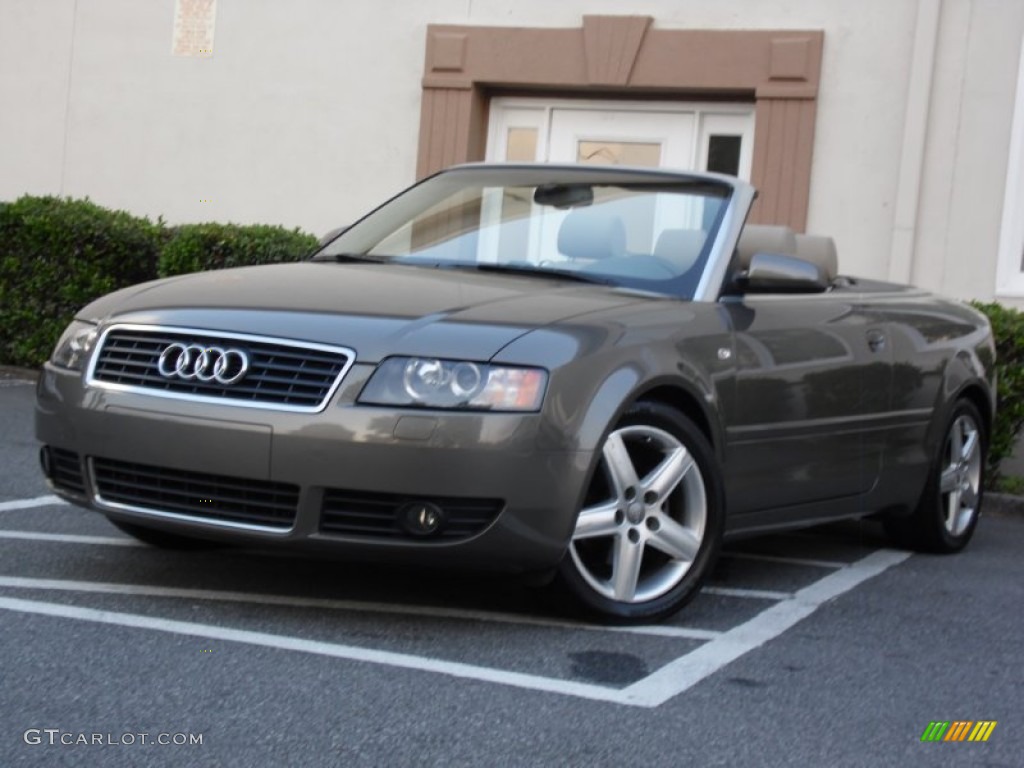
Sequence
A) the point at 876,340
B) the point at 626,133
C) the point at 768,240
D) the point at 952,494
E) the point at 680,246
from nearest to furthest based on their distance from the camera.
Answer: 1. the point at 680,246
2. the point at 876,340
3. the point at 768,240
4. the point at 952,494
5. the point at 626,133

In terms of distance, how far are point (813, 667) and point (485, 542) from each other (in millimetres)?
985

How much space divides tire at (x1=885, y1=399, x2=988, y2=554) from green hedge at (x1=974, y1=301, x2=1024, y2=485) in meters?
1.86

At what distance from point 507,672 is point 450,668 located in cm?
15

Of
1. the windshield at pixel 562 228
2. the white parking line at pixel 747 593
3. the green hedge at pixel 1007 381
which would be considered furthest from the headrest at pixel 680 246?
the green hedge at pixel 1007 381

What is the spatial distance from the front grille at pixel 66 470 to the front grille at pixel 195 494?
0.08m

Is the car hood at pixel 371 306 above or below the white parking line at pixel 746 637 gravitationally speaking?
above

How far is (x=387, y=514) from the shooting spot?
4.71 m

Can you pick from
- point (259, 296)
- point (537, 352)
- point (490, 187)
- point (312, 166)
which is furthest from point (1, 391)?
point (537, 352)

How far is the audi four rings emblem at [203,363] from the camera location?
482 centimetres

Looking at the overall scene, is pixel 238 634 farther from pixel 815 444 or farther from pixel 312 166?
pixel 312 166

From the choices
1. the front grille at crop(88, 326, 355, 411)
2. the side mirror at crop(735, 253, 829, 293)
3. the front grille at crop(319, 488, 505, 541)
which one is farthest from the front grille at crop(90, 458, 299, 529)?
the side mirror at crop(735, 253, 829, 293)

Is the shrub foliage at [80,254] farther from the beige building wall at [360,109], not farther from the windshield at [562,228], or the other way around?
the windshield at [562,228]

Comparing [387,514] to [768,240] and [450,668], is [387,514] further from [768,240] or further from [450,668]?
[768,240]

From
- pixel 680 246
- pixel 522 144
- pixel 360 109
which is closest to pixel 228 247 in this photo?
pixel 360 109
